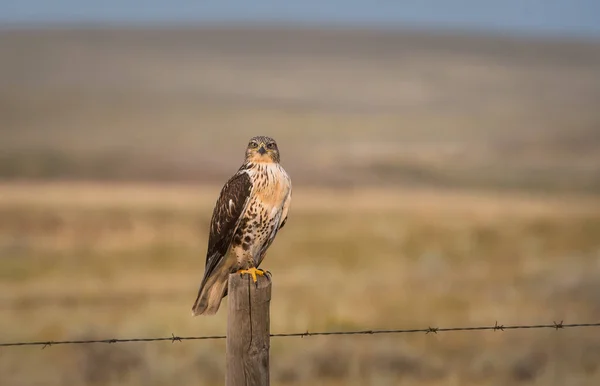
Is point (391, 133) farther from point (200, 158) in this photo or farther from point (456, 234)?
point (456, 234)

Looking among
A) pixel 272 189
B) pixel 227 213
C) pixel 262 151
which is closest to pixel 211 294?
pixel 227 213

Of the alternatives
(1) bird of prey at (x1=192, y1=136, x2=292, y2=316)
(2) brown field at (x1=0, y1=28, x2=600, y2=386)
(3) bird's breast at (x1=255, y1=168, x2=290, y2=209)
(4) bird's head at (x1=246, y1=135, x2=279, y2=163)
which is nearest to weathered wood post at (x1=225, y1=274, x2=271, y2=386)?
(1) bird of prey at (x1=192, y1=136, x2=292, y2=316)

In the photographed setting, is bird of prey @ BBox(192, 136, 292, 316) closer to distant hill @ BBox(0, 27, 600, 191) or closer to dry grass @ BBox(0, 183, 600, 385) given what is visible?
dry grass @ BBox(0, 183, 600, 385)

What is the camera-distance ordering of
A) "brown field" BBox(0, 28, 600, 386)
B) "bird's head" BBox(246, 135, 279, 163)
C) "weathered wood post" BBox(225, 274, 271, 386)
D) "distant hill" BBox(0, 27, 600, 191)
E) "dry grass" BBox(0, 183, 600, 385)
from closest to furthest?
1. "weathered wood post" BBox(225, 274, 271, 386)
2. "bird's head" BBox(246, 135, 279, 163)
3. "dry grass" BBox(0, 183, 600, 385)
4. "brown field" BBox(0, 28, 600, 386)
5. "distant hill" BBox(0, 27, 600, 191)

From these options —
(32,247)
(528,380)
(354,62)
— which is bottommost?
(528,380)

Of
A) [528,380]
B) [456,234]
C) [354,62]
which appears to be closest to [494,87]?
[354,62]

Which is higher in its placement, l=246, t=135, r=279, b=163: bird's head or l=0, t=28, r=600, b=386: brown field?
l=0, t=28, r=600, b=386: brown field

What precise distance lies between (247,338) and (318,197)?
37.9 meters

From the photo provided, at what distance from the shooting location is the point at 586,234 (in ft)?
95.7

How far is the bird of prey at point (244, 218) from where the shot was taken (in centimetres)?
775

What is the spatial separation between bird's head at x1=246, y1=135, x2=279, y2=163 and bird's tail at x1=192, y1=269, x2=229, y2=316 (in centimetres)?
81

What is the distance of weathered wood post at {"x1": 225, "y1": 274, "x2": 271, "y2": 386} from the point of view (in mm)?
5555

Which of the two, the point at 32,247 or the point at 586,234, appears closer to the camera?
the point at 32,247

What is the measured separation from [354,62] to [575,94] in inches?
878
